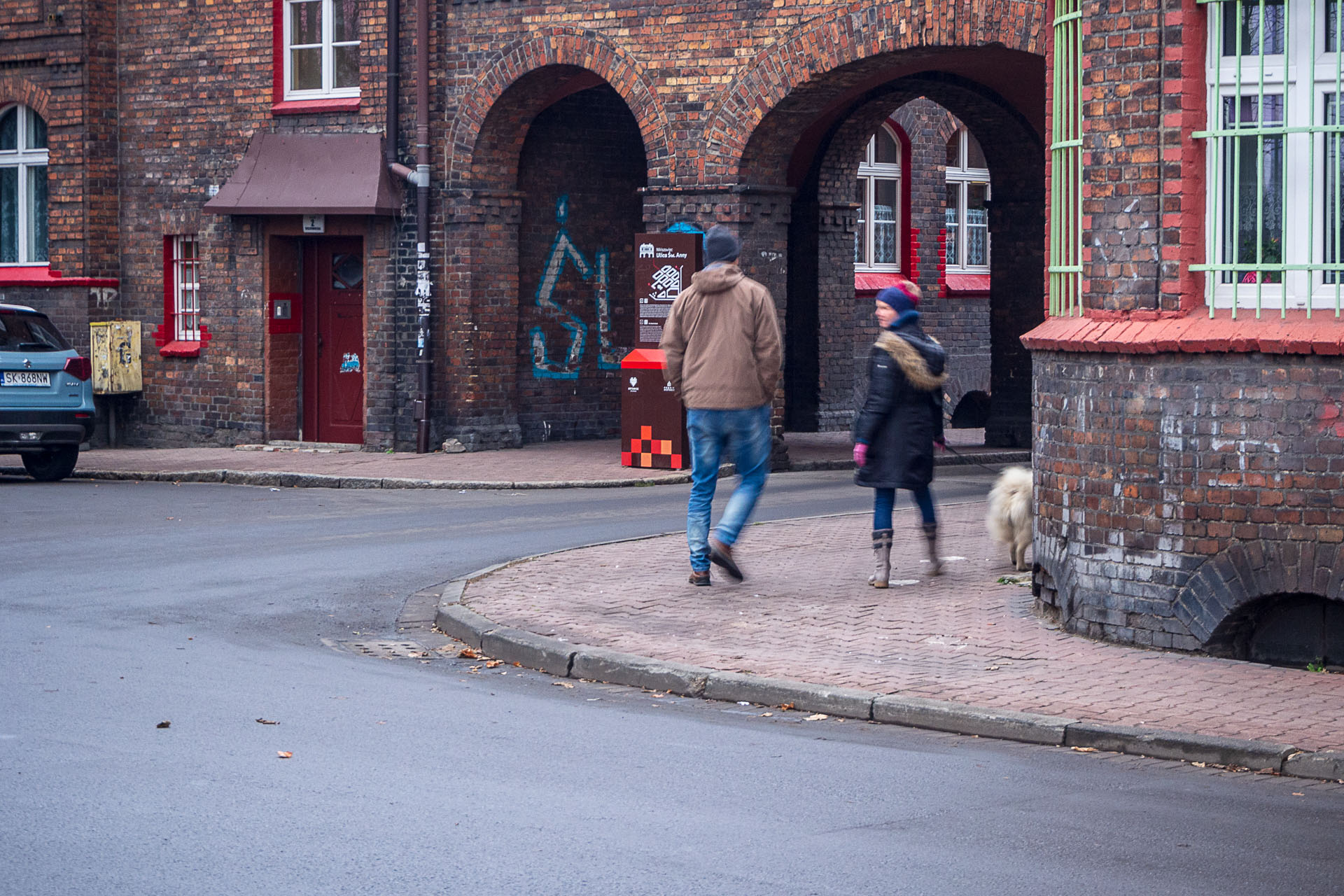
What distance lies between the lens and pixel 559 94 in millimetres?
21156

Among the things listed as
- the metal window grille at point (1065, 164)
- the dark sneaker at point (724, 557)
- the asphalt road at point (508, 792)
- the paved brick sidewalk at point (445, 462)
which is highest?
the metal window grille at point (1065, 164)

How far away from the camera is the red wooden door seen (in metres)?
21.9

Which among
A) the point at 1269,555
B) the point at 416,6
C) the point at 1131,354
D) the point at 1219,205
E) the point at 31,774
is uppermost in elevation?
the point at 416,6

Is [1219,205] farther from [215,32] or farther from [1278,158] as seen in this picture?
[215,32]

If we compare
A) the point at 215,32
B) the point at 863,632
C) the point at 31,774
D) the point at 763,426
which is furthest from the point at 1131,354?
the point at 215,32

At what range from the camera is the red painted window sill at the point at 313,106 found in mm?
21406

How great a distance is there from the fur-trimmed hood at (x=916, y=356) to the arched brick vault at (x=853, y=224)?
8.71m

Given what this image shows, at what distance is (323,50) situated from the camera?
21781 millimetres

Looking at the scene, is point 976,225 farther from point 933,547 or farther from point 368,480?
point 933,547

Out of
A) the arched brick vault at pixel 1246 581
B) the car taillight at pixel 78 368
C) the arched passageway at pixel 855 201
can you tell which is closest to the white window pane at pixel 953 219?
the arched passageway at pixel 855 201

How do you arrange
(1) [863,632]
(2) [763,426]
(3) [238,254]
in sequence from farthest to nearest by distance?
(3) [238,254], (2) [763,426], (1) [863,632]

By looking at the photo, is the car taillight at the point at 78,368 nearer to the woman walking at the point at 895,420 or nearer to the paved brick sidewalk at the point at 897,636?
the paved brick sidewalk at the point at 897,636

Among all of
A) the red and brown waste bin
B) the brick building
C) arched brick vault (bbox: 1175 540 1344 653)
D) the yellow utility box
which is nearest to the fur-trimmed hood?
arched brick vault (bbox: 1175 540 1344 653)

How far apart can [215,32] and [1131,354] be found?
53.8 feet
